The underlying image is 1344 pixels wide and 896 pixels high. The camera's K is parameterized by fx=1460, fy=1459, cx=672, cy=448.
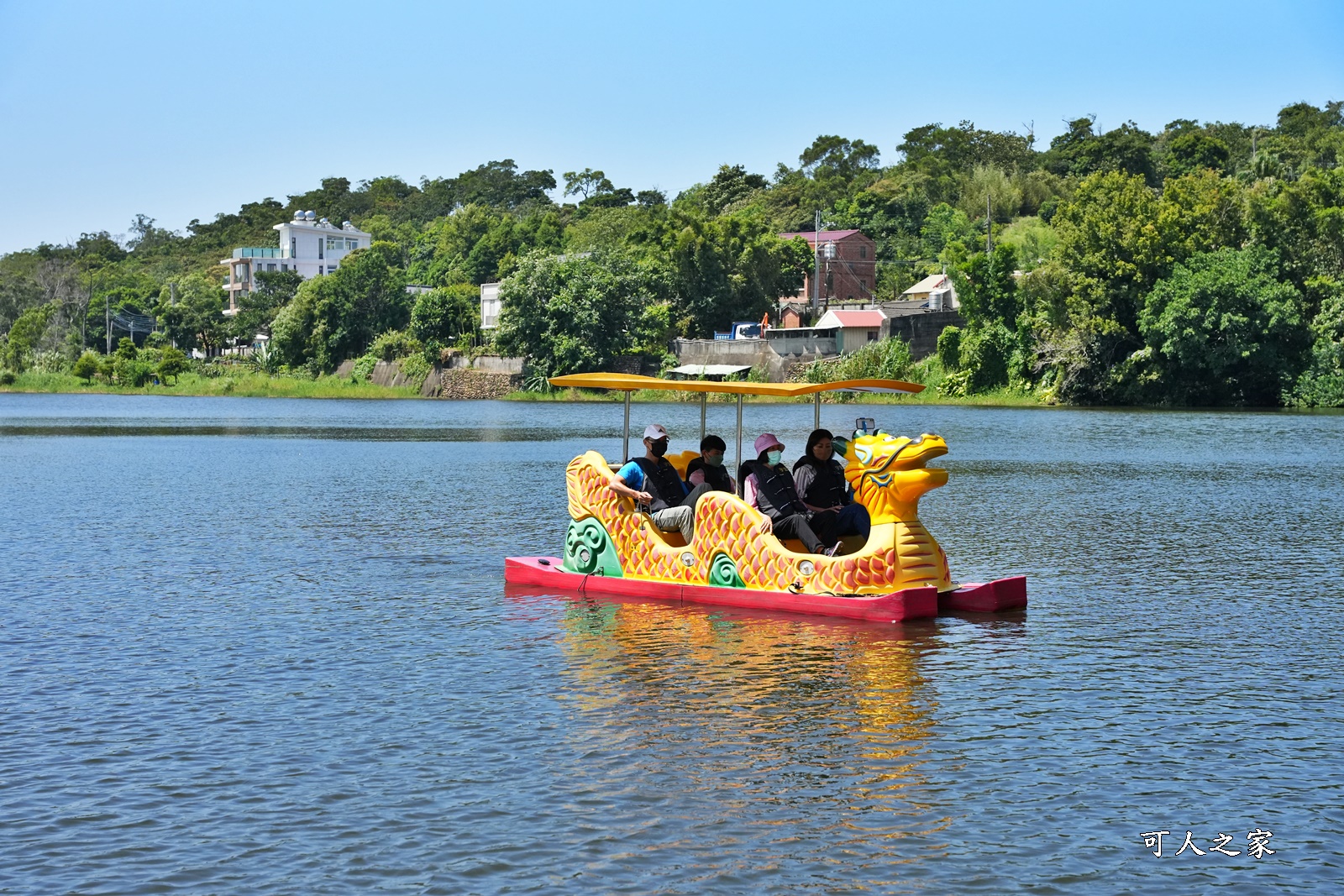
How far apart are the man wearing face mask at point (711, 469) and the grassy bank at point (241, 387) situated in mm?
89687

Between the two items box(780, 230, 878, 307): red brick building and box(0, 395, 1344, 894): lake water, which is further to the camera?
box(780, 230, 878, 307): red brick building

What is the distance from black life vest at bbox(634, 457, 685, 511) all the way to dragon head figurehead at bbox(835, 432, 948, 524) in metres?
3.02

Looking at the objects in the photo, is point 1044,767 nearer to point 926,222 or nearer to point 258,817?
point 258,817

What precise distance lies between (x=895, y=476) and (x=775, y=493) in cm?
181

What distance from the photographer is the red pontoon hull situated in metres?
16.7

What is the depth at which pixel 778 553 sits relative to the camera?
17.4m

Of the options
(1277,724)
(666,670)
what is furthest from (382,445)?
(1277,724)

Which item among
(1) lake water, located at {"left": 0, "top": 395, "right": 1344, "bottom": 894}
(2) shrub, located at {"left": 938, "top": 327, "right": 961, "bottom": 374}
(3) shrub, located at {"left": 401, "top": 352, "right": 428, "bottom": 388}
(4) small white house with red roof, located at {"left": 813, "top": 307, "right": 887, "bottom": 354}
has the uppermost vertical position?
(4) small white house with red roof, located at {"left": 813, "top": 307, "right": 887, "bottom": 354}

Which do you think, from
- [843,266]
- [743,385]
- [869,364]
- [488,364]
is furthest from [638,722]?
[843,266]

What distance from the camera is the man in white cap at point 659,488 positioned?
18547 mm

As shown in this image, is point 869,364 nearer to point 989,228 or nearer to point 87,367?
point 989,228

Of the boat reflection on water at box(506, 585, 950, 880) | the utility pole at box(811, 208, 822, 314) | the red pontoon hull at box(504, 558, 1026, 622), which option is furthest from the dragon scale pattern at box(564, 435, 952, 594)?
the utility pole at box(811, 208, 822, 314)

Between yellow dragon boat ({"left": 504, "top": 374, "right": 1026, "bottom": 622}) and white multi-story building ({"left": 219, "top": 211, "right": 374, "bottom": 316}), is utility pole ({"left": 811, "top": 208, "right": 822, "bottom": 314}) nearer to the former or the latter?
white multi-story building ({"left": 219, "top": 211, "right": 374, "bottom": 316})

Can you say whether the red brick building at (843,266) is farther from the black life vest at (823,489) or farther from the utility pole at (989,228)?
the black life vest at (823,489)
